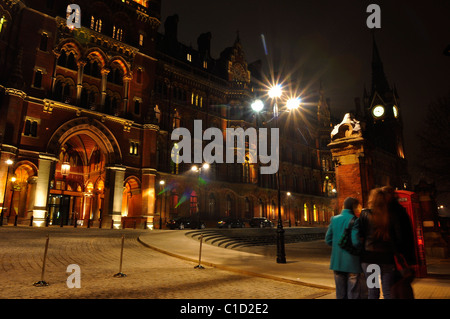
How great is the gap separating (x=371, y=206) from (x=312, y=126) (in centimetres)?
6212

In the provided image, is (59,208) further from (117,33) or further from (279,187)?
(279,187)

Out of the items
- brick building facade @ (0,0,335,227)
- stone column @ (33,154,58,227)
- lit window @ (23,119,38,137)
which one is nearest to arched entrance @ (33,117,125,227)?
stone column @ (33,154,58,227)

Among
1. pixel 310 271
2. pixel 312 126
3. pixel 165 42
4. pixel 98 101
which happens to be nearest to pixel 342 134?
pixel 310 271

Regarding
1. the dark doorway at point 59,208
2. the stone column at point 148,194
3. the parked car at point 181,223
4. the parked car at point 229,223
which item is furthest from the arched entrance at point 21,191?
the parked car at point 229,223

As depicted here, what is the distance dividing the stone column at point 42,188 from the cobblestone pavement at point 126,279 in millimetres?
14927

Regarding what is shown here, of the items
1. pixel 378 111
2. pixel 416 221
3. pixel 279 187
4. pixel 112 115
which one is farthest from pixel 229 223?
pixel 378 111

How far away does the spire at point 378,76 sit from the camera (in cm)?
8775

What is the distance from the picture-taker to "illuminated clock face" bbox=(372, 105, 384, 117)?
8606 centimetres

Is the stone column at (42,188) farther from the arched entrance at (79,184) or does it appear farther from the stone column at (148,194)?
the stone column at (148,194)

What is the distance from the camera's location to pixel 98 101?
108ft

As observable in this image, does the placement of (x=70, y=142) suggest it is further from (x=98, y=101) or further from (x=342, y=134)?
(x=342, y=134)

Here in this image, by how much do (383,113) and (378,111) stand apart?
141cm
